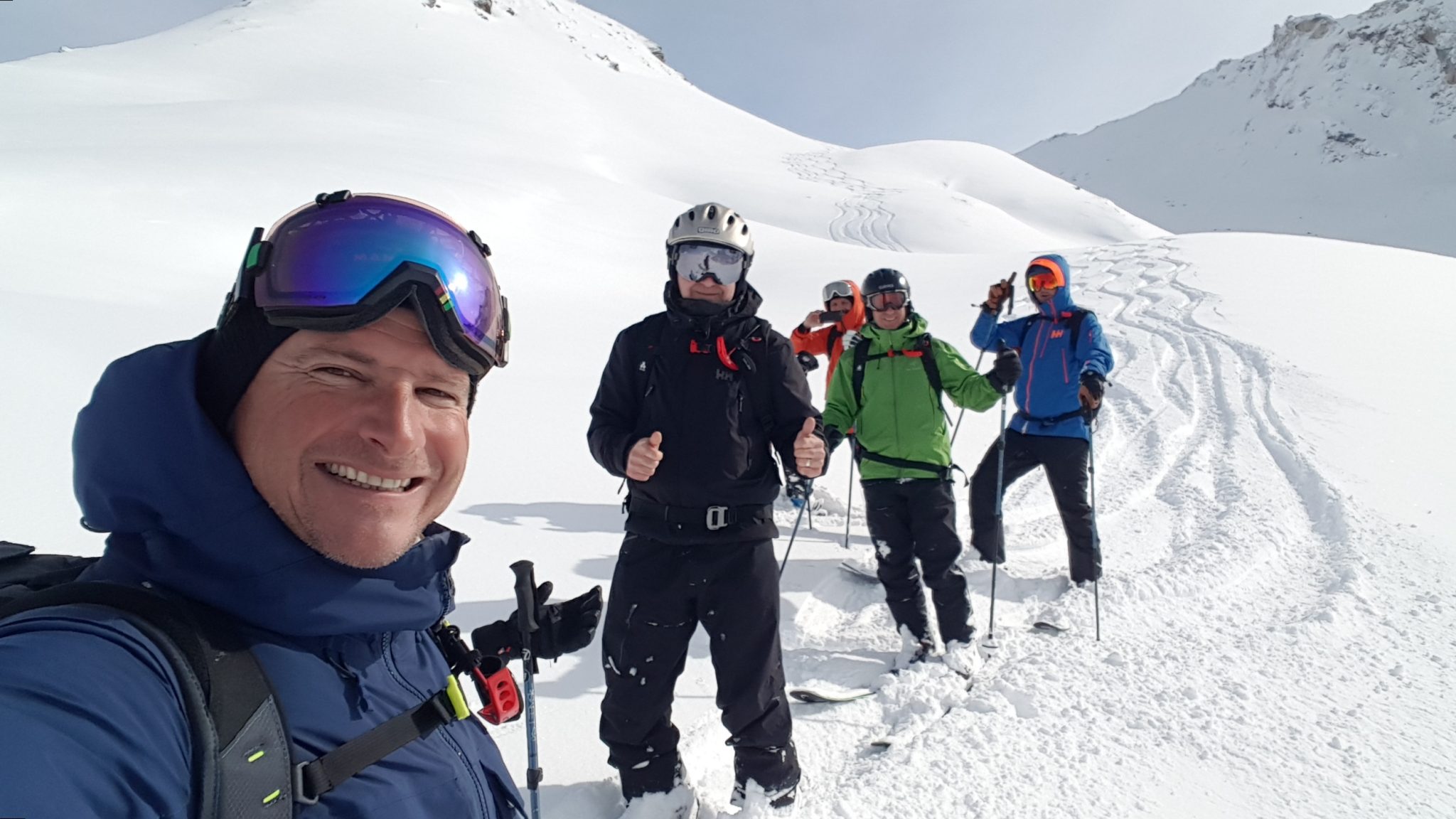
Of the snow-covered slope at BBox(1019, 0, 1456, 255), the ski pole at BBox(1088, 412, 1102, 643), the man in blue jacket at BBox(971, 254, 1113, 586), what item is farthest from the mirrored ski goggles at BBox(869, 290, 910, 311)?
the snow-covered slope at BBox(1019, 0, 1456, 255)

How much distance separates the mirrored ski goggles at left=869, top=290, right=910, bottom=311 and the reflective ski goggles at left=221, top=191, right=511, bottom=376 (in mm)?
2936

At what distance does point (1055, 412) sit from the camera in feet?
16.2

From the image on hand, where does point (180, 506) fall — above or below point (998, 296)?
below

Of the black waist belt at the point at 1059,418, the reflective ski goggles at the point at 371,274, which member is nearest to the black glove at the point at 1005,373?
the black waist belt at the point at 1059,418

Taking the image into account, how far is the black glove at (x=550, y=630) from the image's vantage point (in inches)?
73.4

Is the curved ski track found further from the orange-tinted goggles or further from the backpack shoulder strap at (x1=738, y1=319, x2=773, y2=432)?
the orange-tinted goggles

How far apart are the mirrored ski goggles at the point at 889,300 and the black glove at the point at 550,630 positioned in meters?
2.68

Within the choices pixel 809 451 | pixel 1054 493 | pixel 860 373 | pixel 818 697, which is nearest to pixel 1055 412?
pixel 1054 493

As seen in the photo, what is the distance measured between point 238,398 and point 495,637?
1016mm

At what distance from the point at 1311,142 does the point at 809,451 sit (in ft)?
392

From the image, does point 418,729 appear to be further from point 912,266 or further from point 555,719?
point 912,266

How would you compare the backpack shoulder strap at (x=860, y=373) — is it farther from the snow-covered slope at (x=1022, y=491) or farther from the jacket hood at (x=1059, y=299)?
the jacket hood at (x=1059, y=299)

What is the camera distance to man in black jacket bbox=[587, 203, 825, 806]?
2.55m

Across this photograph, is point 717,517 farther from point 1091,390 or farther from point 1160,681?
point 1091,390
